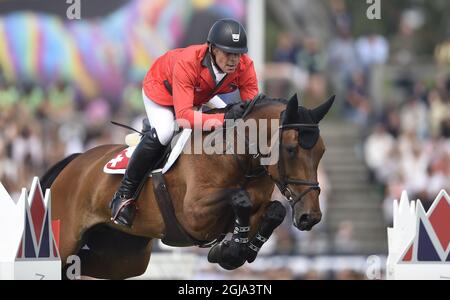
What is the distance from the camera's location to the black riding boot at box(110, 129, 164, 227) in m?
8.83

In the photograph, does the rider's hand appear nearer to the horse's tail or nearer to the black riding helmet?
the black riding helmet

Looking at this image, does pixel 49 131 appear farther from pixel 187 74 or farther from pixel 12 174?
pixel 187 74

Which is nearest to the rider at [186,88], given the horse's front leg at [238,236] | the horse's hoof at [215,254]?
the horse's front leg at [238,236]

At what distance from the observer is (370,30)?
23.1 metres

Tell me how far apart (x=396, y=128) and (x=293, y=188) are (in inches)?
375

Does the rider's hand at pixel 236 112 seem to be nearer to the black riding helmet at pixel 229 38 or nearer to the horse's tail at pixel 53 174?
the black riding helmet at pixel 229 38

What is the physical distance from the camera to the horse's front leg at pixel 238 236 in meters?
8.18

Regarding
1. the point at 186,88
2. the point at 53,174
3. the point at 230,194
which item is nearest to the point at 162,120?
the point at 186,88

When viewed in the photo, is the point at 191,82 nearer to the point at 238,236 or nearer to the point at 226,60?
the point at 226,60

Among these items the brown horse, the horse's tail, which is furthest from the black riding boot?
the horse's tail

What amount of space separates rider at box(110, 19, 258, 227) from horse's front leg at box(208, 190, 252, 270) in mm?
632

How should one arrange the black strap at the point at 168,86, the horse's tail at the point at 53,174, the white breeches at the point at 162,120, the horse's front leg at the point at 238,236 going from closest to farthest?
the horse's front leg at the point at 238,236, the white breeches at the point at 162,120, the black strap at the point at 168,86, the horse's tail at the point at 53,174

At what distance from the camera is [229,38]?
8.27 meters
